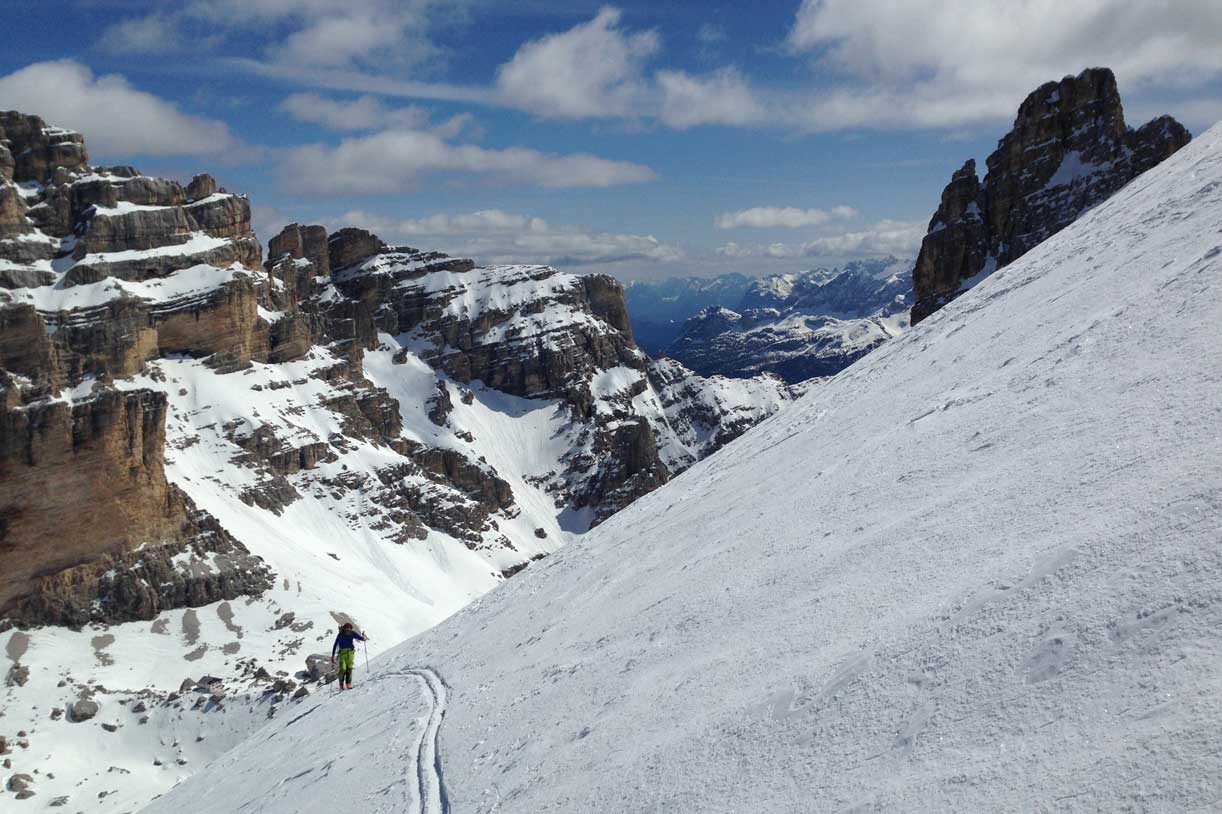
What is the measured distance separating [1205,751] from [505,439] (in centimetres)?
16966

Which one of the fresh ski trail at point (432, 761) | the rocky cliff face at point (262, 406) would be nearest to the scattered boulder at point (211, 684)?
the rocky cliff face at point (262, 406)

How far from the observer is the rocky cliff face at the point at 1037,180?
6150 cm

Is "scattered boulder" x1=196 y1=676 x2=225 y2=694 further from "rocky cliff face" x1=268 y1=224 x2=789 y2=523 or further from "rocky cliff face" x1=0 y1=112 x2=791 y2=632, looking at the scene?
"rocky cliff face" x1=268 y1=224 x2=789 y2=523

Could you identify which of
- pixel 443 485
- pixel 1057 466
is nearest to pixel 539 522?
pixel 443 485

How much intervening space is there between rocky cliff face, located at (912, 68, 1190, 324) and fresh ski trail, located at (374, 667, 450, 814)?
59673 millimetres

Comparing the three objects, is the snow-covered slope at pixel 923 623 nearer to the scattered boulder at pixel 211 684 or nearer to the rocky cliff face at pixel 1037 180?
the scattered boulder at pixel 211 684

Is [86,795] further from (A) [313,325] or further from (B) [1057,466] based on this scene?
(A) [313,325]

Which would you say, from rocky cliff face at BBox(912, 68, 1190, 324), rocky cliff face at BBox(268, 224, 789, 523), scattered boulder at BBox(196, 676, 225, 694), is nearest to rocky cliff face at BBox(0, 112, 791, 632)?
rocky cliff face at BBox(268, 224, 789, 523)

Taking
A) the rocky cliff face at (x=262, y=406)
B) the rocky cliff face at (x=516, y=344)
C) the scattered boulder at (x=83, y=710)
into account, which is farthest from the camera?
the rocky cliff face at (x=516, y=344)

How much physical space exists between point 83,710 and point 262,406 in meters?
60.4

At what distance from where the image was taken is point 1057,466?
28.9 ft

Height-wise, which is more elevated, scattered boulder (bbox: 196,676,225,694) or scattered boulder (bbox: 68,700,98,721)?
scattered boulder (bbox: 68,700,98,721)

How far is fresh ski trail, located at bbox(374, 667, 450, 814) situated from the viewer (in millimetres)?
10422

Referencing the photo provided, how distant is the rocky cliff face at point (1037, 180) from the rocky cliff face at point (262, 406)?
2482 inches
